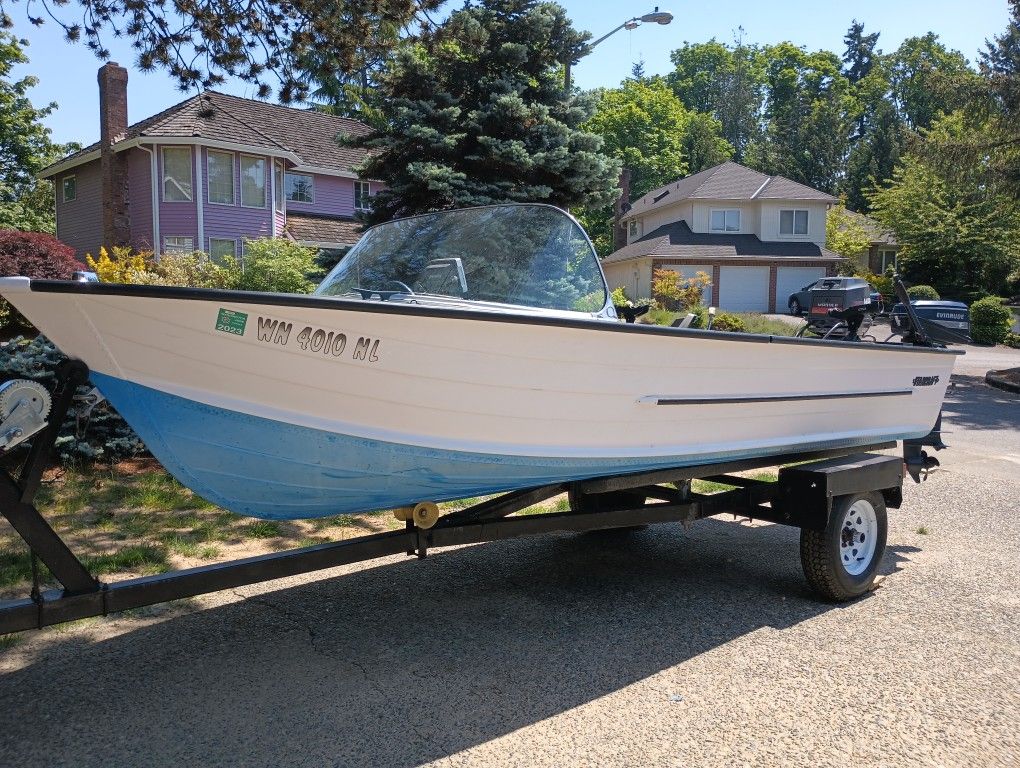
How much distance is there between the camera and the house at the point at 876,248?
147 feet

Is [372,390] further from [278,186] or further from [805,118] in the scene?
[805,118]

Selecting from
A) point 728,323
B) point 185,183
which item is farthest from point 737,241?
point 185,183

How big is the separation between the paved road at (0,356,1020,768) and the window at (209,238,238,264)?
23.9 m

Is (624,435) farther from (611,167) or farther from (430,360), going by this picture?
(611,167)

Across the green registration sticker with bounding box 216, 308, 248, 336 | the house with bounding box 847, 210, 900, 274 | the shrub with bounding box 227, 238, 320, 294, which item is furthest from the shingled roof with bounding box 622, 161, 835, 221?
the green registration sticker with bounding box 216, 308, 248, 336

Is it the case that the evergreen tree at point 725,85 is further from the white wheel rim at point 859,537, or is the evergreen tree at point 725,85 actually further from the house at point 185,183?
the white wheel rim at point 859,537

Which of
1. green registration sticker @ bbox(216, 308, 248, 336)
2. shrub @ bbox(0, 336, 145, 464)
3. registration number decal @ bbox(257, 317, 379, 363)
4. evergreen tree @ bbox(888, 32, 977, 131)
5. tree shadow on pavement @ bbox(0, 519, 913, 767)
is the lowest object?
tree shadow on pavement @ bbox(0, 519, 913, 767)

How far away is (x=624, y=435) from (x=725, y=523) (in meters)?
3.28

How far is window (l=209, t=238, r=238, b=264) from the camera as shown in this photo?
27.4 m

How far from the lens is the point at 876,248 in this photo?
4747 centimetres

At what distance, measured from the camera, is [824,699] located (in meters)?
3.69

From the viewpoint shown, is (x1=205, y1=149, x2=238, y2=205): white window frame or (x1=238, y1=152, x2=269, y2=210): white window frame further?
(x1=238, y1=152, x2=269, y2=210): white window frame

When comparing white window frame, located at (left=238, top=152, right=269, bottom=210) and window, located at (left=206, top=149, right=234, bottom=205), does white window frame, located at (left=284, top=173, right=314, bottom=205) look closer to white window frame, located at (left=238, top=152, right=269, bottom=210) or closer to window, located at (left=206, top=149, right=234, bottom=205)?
white window frame, located at (left=238, top=152, right=269, bottom=210)

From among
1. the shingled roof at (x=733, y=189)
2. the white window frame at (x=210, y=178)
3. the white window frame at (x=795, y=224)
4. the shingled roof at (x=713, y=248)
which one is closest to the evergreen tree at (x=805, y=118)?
the shingled roof at (x=733, y=189)
